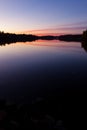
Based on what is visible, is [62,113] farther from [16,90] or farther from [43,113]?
[16,90]

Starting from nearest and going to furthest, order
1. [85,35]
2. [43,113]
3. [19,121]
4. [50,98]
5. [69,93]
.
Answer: [19,121] < [43,113] < [50,98] < [69,93] < [85,35]

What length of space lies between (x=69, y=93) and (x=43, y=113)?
5.23 m

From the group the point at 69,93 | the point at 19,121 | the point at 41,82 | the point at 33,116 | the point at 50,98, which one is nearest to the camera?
the point at 19,121

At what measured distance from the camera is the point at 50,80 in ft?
82.0

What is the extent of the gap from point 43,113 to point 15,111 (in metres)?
2.03

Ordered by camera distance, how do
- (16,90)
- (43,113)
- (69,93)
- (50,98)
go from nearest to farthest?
(43,113) < (50,98) < (69,93) < (16,90)

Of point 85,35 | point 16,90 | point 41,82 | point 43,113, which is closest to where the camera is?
point 43,113

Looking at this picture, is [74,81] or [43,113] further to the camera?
[74,81]

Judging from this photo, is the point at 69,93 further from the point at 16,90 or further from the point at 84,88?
the point at 16,90

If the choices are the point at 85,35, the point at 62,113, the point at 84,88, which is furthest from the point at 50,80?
the point at 85,35

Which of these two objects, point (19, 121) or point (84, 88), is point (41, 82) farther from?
point (19, 121)

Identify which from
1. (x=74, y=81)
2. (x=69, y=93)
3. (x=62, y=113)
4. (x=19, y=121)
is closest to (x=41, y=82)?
(x=74, y=81)

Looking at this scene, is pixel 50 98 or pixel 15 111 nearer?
pixel 15 111

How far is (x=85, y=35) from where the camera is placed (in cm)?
12681
